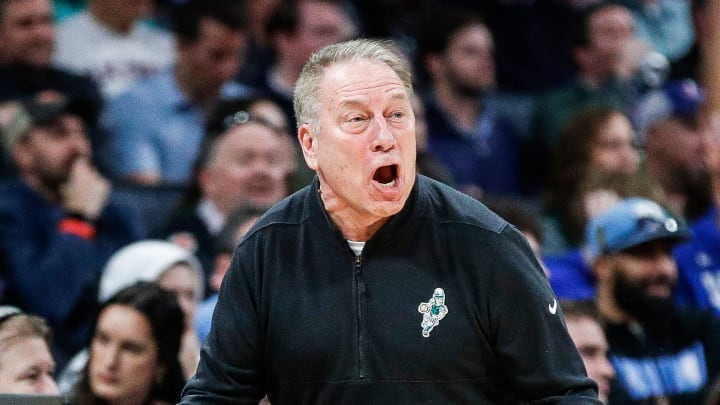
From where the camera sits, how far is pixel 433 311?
9.05 feet

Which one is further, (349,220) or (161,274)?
(161,274)

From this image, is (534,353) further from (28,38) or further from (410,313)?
(28,38)

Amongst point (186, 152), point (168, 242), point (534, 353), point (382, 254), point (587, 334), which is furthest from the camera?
point (186, 152)

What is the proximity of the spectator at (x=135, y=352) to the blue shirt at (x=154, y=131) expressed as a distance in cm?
185

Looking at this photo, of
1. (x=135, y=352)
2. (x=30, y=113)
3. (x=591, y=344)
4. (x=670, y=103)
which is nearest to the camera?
(x=135, y=352)

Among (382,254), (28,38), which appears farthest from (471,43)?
(382,254)

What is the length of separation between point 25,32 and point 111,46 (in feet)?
2.22

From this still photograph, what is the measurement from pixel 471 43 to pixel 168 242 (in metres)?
2.45

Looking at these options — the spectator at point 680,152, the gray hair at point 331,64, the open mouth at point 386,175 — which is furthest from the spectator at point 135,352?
the spectator at point 680,152

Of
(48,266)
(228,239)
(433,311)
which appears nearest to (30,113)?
(48,266)

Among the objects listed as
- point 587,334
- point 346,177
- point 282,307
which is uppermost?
point 346,177

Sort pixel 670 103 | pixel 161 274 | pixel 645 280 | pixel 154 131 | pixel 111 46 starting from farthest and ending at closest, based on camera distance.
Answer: pixel 670 103, pixel 111 46, pixel 154 131, pixel 645 280, pixel 161 274

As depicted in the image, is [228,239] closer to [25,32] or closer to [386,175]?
[25,32]

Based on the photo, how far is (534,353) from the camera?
267 cm
